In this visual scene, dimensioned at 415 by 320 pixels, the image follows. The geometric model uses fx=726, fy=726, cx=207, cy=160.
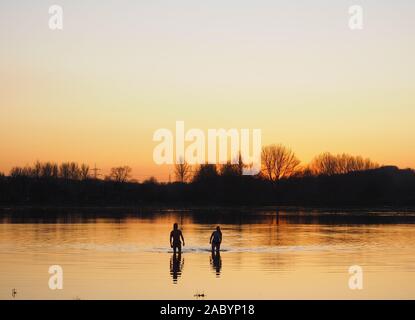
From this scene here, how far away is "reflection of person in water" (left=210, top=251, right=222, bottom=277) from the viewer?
1296 inches

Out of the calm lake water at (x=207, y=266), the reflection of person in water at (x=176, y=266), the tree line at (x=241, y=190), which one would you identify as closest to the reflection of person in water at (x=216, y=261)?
the calm lake water at (x=207, y=266)

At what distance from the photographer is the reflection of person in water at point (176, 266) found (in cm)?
3036

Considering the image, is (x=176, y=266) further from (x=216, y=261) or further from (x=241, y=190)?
(x=241, y=190)

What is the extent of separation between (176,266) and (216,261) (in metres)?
3.27

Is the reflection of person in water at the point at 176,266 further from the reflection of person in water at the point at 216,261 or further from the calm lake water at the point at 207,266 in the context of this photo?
the reflection of person in water at the point at 216,261

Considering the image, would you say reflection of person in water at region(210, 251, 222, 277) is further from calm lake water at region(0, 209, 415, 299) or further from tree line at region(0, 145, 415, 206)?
tree line at region(0, 145, 415, 206)

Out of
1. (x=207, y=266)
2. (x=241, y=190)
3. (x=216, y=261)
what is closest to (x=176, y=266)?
(x=207, y=266)

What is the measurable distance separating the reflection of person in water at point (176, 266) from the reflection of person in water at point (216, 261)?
155cm

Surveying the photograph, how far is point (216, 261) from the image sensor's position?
36.7 m

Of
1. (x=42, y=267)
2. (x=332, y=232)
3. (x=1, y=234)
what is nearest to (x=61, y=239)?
(x=1, y=234)

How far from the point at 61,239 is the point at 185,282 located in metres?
23.9

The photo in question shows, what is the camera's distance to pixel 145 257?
38.3 metres

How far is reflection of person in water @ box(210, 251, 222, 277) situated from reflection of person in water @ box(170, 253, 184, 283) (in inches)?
60.9
